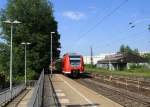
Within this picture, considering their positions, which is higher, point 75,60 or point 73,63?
point 75,60

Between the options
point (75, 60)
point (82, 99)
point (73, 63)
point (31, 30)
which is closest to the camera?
point (82, 99)

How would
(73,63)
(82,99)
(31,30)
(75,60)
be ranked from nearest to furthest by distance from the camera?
1. (82,99)
2. (73,63)
3. (75,60)
4. (31,30)

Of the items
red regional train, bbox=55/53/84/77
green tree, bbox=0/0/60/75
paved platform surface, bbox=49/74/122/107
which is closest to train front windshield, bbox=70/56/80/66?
red regional train, bbox=55/53/84/77

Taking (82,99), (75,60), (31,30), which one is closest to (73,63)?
(75,60)

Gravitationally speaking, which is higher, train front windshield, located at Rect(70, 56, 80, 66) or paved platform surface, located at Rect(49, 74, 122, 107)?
train front windshield, located at Rect(70, 56, 80, 66)

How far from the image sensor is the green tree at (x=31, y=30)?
7788 centimetres

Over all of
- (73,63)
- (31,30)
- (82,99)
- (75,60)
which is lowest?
(82,99)

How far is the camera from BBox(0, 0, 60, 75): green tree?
255 feet

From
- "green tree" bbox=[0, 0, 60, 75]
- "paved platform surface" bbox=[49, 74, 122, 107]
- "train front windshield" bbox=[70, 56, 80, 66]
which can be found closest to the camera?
"paved platform surface" bbox=[49, 74, 122, 107]

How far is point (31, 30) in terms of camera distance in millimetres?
82062

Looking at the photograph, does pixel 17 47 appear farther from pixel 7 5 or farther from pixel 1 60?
pixel 7 5

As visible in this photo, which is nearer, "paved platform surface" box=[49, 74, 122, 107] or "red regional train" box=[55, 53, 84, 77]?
"paved platform surface" box=[49, 74, 122, 107]

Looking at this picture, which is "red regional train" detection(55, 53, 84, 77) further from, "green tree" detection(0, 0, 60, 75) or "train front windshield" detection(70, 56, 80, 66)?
"green tree" detection(0, 0, 60, 75)

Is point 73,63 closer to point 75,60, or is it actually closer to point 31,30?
point 75,60
